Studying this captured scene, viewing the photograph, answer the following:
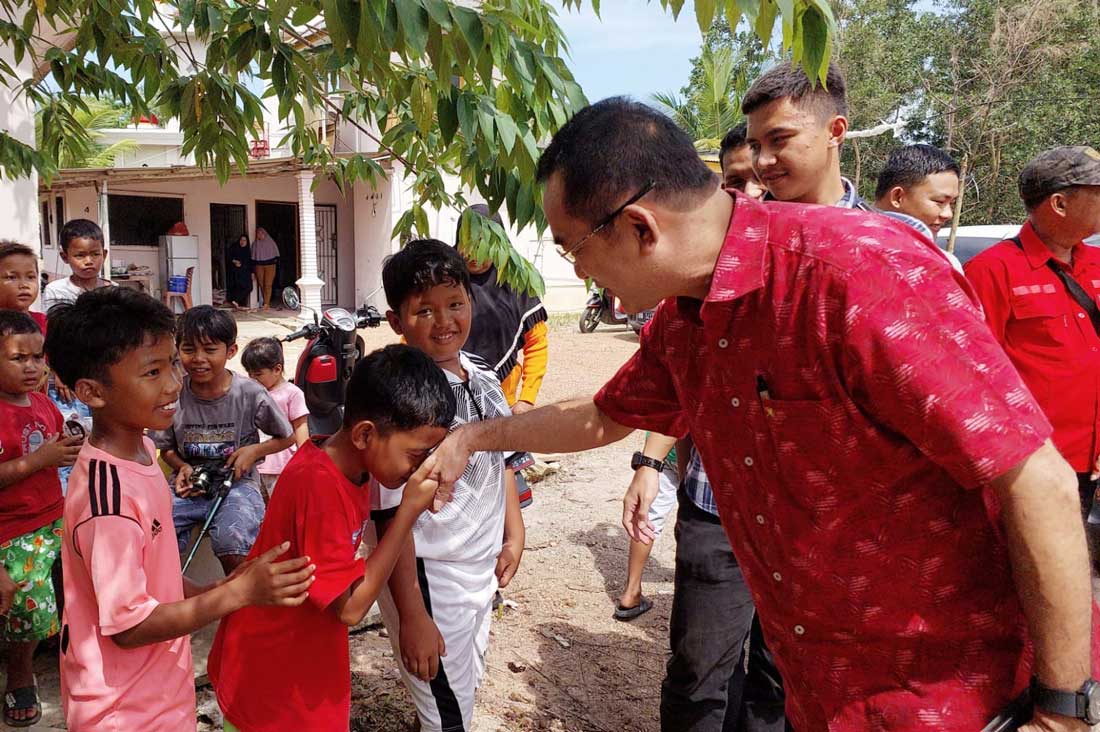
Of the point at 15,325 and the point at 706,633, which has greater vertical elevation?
the point at 15,325

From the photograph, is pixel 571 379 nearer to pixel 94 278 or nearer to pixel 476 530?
pixel 94 278

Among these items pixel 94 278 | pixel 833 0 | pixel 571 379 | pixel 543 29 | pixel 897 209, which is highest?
pixel 833 0

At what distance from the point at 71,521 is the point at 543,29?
5.93 ft

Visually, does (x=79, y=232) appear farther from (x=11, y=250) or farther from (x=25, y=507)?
(x=25, y=507)

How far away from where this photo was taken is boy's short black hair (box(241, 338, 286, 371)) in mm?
4320

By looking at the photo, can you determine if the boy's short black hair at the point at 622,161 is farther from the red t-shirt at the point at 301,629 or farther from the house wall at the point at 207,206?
the house wall at the point at 207,206

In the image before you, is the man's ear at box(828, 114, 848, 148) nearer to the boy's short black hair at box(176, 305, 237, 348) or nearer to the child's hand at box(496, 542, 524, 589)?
the child's hand at box(496, 542, 524, 589)

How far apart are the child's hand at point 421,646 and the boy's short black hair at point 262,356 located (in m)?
2.49

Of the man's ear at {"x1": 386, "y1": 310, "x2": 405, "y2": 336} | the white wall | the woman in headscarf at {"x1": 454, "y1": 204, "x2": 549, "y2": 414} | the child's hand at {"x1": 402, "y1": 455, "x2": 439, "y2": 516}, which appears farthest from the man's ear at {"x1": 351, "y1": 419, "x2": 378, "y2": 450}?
the white wall

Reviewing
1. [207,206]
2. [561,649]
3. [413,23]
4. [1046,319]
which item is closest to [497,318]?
[561,649]

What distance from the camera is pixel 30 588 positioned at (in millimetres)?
2807

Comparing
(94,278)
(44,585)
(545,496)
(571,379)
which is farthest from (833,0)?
(44,585)

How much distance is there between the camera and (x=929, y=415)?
115 cm

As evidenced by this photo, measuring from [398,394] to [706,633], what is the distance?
121 cm
